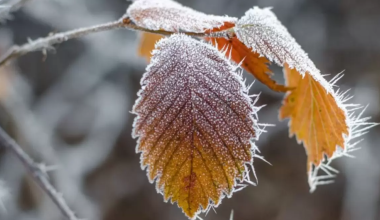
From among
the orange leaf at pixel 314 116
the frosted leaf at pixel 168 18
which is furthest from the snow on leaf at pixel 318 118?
the frosted leaf at pixel 168 18

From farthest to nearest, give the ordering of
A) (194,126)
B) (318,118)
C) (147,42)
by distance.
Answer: (147,42) → (318,118) → (194,126)

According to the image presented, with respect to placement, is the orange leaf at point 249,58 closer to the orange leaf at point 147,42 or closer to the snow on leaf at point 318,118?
the snow on leaf at point 318,118

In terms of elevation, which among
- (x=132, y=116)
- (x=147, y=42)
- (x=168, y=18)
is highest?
(x=132, y=116)

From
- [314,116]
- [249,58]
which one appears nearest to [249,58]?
[249,58]

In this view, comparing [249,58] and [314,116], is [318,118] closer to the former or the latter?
[314,116]

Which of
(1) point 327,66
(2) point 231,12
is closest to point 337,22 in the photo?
(1) point 327,66

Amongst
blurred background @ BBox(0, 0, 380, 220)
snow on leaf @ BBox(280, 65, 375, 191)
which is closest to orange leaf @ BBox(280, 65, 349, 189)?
snow on leaf @ BBox(280, 65, 375, 191)

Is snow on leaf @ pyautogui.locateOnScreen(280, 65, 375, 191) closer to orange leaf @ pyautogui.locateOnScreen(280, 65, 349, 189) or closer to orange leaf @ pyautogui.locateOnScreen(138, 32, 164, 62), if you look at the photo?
orange leaf @ pyautogui.locateOnScreen(280, 65, 349, 189)
